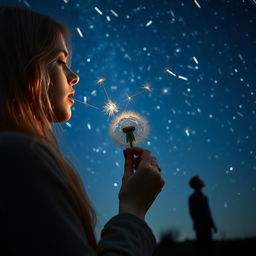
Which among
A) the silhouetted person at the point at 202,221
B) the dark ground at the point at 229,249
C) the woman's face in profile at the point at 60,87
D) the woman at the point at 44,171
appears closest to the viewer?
the woman at the point at 44,171

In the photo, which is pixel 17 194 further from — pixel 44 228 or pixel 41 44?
pixel 41 44

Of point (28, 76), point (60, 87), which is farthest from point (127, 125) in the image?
point (28, 76)

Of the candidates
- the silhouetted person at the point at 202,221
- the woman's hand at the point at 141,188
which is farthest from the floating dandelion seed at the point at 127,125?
the silhouetted person at the point at 202,221

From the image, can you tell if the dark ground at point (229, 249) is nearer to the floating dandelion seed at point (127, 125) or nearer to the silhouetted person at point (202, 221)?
the silhouetted person at point (202, 221)

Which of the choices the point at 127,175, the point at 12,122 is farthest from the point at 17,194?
the point at 127,175

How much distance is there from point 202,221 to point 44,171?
235 inches

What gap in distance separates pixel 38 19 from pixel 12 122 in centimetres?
56

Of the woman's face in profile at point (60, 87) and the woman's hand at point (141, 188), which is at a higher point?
the woman's face in profile at point (60, 87)

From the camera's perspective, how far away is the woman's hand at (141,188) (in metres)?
1.10

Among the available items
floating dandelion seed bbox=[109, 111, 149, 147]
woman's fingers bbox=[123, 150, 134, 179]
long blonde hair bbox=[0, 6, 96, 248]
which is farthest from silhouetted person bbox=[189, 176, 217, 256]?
long blonde hair bbox=[0, 6, 96, 248]

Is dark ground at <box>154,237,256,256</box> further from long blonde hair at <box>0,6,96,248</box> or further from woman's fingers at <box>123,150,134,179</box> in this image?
long blonde hair at <box>0,6,96,248</box>

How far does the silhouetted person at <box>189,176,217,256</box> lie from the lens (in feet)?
19.9

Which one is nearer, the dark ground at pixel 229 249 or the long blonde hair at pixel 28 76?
the long blonde hair at pixel 28 76

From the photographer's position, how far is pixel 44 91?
1194 mm
